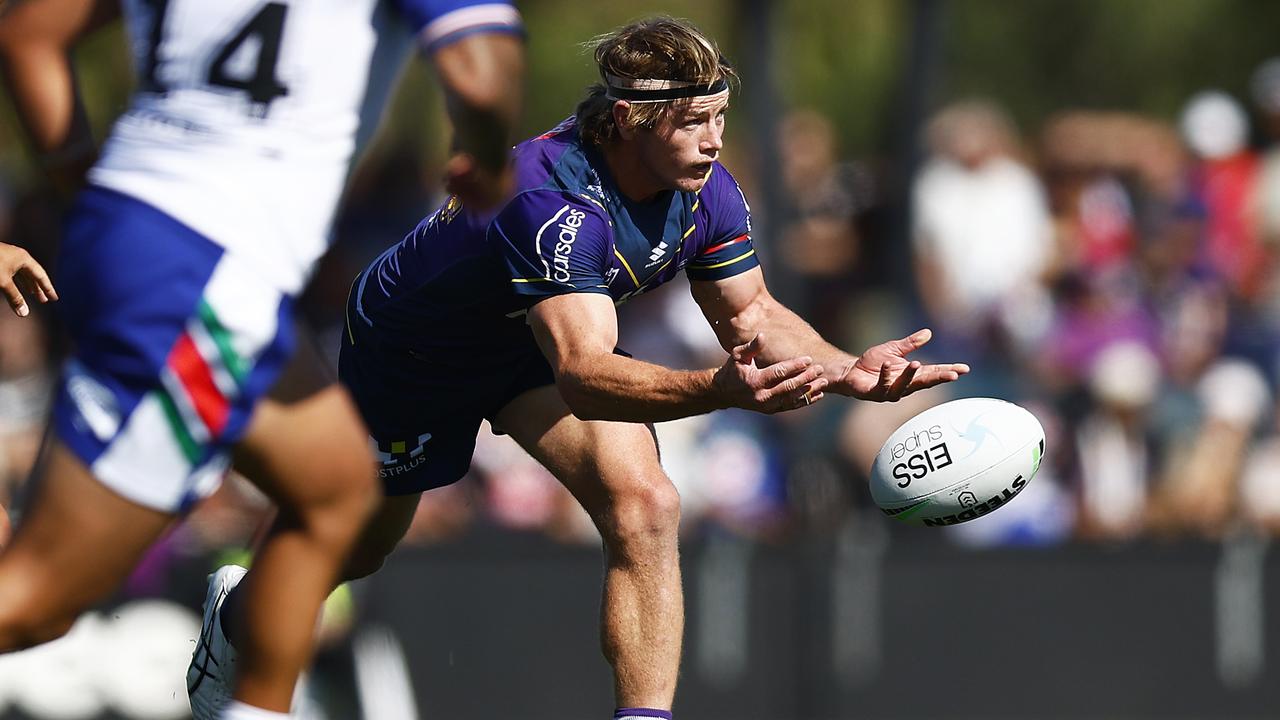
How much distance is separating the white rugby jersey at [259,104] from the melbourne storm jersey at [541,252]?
97 cm

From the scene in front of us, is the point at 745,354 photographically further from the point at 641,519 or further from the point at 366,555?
the point at 366,555

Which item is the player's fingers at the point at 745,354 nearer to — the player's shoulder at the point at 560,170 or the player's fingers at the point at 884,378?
the player's fingers at the point at 884,378

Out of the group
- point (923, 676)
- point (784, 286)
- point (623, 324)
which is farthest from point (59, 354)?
point (923, 676)

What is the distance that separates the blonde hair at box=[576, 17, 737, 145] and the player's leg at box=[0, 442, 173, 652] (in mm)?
1844

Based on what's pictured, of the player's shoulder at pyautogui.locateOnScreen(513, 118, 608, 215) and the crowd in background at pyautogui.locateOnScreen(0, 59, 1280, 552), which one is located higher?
the player's shoulder at pyautogui.locateOnScreen(513, 118, 608, 215)

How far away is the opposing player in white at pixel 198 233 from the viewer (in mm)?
3945

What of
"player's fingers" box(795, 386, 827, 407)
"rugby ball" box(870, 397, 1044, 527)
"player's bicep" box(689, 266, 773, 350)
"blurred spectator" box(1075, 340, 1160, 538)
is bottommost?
"blurred spectator" box(1075, 340, 1160, 538)

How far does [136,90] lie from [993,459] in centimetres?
261

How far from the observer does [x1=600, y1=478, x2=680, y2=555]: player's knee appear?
516cm

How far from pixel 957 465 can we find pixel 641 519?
0.93 meters

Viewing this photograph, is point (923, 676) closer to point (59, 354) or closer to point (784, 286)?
point (784, 286)

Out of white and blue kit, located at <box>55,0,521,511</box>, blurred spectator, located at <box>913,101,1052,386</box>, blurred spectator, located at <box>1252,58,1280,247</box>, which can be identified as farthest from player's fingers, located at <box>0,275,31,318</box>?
blurred spectator, located at <box>1252,58,1280,247</box>

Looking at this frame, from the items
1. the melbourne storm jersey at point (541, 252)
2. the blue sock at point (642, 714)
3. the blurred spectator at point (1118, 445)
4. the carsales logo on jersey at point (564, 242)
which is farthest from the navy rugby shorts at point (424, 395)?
the blurred spectator at point (1118, 445)

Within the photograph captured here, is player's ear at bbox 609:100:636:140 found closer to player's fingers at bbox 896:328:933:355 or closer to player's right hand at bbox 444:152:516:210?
player's right hand at bbox 444:152:516:210
